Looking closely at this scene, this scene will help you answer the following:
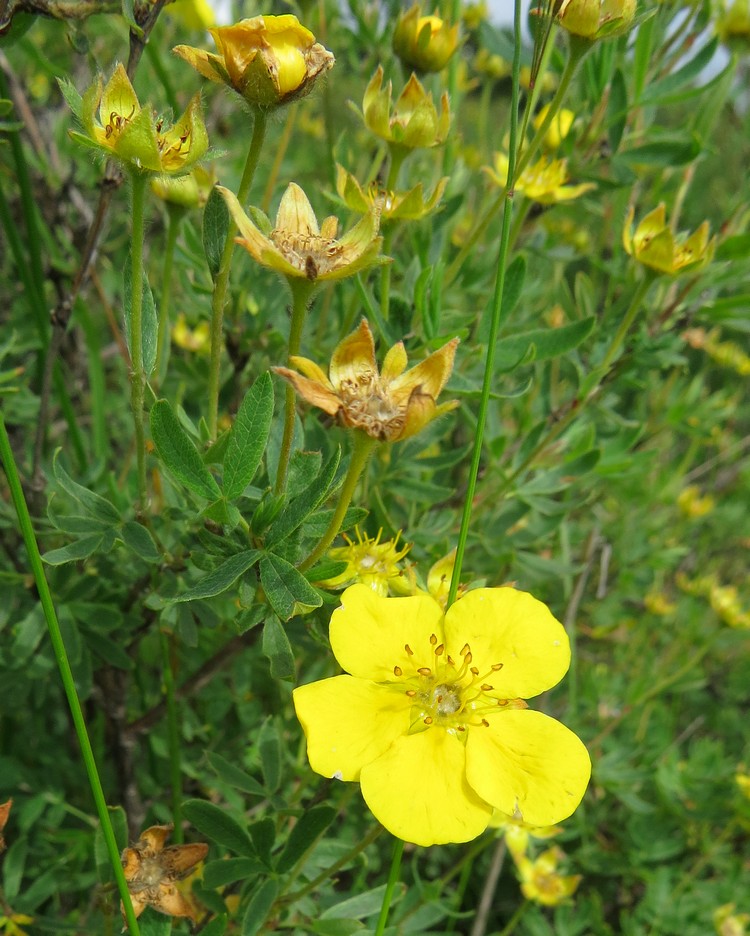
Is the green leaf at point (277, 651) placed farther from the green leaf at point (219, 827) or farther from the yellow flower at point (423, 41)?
the yellow flower at point (423, 41)

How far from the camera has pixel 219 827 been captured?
0.95 metres

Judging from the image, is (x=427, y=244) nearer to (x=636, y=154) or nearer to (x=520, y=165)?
(x=520, y=165)

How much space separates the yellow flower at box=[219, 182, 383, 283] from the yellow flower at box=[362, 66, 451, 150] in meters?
0.20

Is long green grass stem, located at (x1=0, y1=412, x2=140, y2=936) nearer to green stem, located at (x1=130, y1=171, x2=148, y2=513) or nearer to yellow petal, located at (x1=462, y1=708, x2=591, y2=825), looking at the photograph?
green stem, located at (x1=130, y1=171, x2=148, y2=513)

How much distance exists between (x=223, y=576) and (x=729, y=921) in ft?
5.47

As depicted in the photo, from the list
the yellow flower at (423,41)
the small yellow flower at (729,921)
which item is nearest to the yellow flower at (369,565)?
the yellow flower at (423,41)

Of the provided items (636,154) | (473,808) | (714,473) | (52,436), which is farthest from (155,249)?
(714,473)

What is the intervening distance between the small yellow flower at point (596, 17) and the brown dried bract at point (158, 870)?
3.32 feet

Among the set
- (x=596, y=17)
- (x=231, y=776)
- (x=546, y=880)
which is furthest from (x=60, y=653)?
(x=546, y=880)

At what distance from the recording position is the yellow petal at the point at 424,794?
705 millimetres

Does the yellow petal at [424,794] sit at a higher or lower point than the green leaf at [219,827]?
higher

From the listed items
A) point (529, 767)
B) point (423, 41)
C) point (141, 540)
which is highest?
point (423, 41)

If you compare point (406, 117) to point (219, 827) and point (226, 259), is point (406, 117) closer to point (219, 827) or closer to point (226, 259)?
point (226, 259)

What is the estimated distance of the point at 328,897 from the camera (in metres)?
1.08
